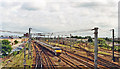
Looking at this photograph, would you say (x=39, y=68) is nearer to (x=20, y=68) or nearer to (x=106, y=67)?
(x=20, y=68)

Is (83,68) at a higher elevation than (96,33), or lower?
lower

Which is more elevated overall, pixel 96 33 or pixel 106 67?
pixel 96 33

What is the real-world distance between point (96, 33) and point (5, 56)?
2913 centimetres

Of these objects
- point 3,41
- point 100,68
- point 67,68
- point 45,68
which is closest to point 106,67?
point 100,68

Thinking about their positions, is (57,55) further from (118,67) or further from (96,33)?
(96,33)

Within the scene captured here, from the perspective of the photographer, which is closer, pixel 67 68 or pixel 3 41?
pixel 67 68

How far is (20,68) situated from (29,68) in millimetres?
1584

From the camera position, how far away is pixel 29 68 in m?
22.5

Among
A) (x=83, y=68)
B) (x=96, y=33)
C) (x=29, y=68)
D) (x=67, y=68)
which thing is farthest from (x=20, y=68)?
(x=96, y=33)

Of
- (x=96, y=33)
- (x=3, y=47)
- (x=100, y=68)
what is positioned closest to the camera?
(x=96, y=33)

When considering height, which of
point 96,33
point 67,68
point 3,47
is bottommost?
point 67,68

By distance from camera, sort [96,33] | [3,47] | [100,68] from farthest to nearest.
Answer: [3,47] < [100,68] < [96,33]

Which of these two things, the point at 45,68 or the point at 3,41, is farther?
the point at 3,41

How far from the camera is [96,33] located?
13.5 metres
